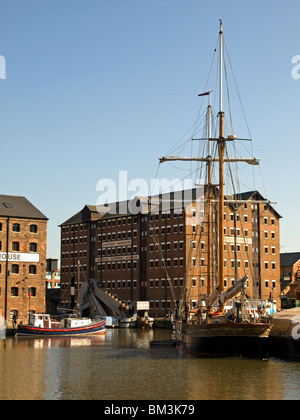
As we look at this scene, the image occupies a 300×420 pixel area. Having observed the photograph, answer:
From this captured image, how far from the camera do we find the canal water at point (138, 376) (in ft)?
100

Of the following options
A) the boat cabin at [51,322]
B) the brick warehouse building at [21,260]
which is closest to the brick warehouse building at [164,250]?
the brick warehouse building at [21,260]

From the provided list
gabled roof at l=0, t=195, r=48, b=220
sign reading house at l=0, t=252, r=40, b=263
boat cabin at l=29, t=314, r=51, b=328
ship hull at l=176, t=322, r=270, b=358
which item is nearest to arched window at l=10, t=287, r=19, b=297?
sign reading house at l=0, t=252, r=40, b=263

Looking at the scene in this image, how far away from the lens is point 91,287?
110m

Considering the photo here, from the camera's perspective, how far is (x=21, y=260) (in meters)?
81.6

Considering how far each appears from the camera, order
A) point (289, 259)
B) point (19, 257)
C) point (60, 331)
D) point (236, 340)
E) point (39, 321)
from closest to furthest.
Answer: point (236, 340) → point (39, 321) → point (60, 331) → point (19, 257) → point (289, 259)

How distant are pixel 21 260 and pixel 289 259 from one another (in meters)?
76.3

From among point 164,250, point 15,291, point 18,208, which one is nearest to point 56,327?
point 15,291

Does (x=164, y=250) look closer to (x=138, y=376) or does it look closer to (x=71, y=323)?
(x=71, y=323)

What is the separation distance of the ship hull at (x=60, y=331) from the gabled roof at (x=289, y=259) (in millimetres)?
71858

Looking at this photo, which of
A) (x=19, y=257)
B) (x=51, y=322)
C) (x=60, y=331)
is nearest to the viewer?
(x=60, y=331)

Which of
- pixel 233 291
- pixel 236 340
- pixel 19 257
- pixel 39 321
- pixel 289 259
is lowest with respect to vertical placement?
pixel 39 321

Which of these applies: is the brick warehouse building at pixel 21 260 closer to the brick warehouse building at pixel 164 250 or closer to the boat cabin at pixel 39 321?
the boat cabin at pixel 39 321
